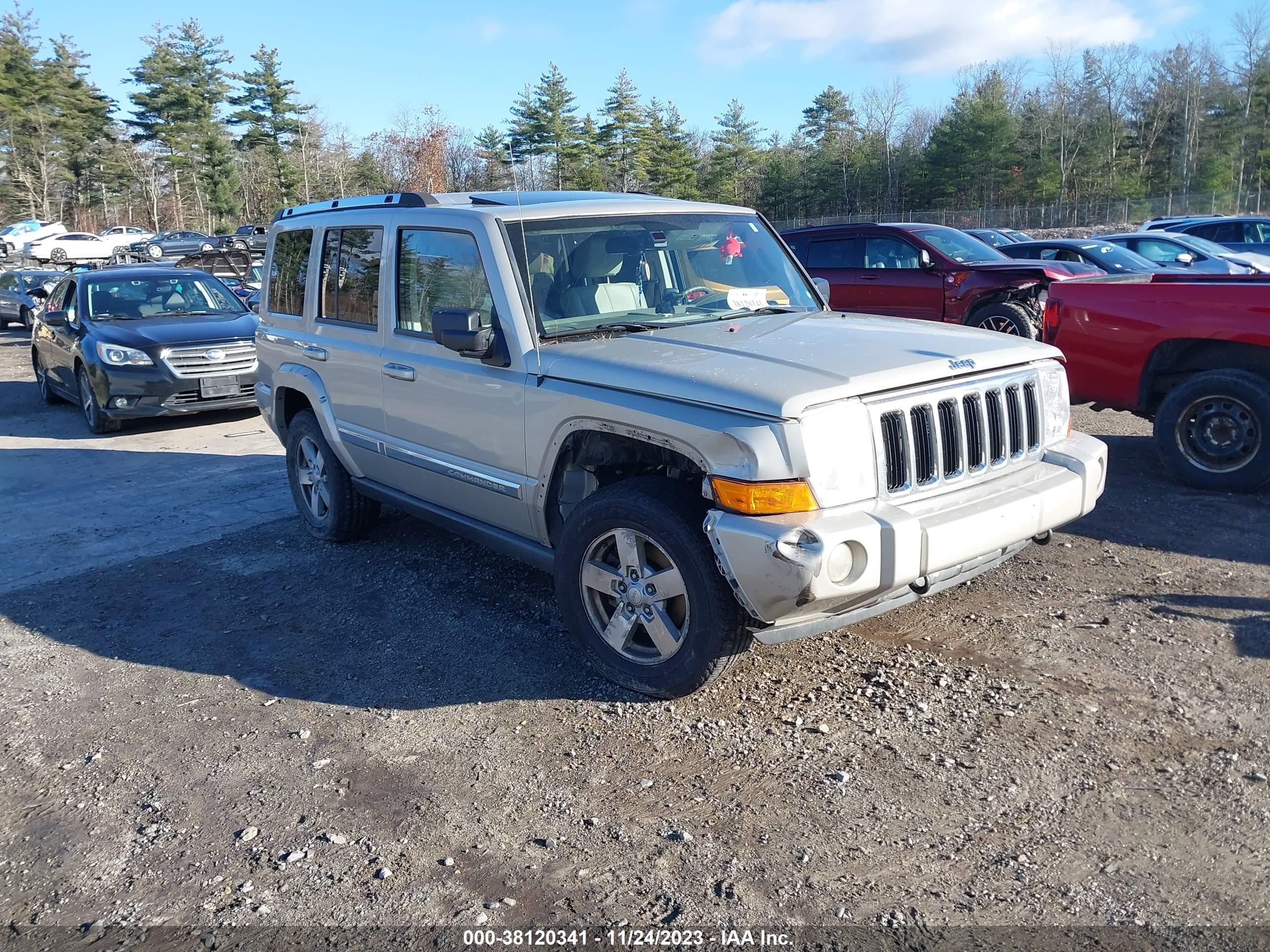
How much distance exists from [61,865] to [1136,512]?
5.91m

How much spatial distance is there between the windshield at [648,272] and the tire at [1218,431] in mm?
2974

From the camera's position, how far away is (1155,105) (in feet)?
207

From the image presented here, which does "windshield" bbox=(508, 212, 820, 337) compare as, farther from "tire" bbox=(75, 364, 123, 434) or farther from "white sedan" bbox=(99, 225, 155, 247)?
"white sedan" bbox=(99, 225, 155, 247)

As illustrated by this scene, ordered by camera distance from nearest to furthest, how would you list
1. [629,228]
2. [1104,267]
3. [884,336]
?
[884,336]
[629,228]
[1104,267]

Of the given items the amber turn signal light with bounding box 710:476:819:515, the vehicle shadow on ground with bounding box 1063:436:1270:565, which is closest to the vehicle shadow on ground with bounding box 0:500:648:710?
the amber turn signal light with bounding box 710:476:819:515

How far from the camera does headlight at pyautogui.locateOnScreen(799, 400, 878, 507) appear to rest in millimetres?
3535

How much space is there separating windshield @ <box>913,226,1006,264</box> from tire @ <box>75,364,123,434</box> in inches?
375

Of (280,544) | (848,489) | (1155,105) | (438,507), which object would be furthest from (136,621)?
(1155,105)

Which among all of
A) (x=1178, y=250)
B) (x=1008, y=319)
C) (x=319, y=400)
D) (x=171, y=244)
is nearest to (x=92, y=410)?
(x=319, y=400)

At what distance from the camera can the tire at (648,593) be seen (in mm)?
3773

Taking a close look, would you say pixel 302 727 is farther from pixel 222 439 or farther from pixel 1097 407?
pixel 222 439

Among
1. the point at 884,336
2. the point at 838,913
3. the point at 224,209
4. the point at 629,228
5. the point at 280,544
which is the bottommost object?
the point at 838,913

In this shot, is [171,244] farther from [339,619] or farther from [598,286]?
[598,286]

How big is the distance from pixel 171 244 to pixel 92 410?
36.6m
